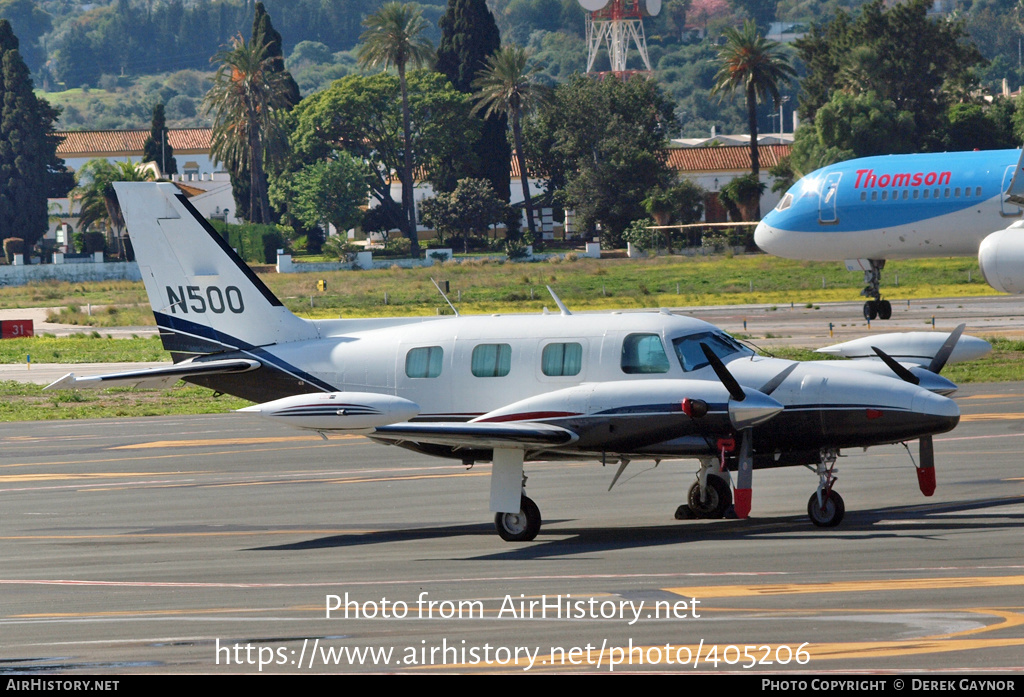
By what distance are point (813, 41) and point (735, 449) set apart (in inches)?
4369

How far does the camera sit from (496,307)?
60938 millimetres

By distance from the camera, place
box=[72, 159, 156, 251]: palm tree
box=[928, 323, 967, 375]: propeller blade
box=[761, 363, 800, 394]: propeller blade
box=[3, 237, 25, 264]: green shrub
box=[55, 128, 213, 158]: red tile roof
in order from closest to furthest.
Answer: box=[761, 363, 800, 394]: propeller blade → box=[928, 323, 967, 375]: propeller blade → box=[3, 237, 25, 264]: green shrub → box=[72, 159, 156, 251]: palm tree → box=[55, 128, 213, 158]: red tile roof

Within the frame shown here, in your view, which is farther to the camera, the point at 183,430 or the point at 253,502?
the point at 183,430

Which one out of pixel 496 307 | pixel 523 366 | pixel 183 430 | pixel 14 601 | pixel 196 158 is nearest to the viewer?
pixel 14 601

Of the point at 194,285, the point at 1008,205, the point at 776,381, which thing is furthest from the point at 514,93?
the point at 776,381

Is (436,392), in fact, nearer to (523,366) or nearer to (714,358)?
(523,366)

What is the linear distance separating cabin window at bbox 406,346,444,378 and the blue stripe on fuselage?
2806cm

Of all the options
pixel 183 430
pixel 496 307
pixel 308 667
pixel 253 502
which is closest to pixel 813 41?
pixel 496 307

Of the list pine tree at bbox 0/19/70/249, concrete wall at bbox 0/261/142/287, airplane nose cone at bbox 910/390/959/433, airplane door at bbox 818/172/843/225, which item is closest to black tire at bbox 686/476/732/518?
airplane nose cone at bbox 910/390/959/433

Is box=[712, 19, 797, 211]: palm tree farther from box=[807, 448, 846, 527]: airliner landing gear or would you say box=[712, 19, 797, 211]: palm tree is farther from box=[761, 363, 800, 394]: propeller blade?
box=[807, 448, 846, 527]: airliner landing gear

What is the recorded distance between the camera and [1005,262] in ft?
59.0

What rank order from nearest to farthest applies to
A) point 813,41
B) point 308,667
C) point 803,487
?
point 308,667 → point 803,487 → point 813,41

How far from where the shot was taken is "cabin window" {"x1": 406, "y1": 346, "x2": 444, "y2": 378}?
61.7 feet

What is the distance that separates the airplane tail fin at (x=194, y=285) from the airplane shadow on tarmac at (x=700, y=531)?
3985 millimetres
